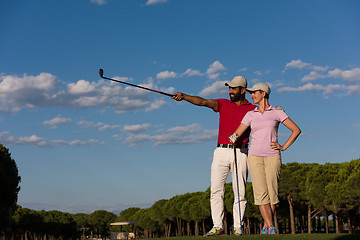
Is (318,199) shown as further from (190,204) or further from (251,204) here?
(190,204)

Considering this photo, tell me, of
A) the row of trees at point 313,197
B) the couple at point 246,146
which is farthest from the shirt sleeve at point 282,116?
the row of trees at point 313,197

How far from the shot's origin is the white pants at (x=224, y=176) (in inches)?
385

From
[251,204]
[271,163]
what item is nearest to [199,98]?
[271,163]

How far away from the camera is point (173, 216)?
86.7 meters

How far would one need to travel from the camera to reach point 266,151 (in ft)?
29.7

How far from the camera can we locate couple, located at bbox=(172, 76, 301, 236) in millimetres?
9078

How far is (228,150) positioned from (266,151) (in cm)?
102

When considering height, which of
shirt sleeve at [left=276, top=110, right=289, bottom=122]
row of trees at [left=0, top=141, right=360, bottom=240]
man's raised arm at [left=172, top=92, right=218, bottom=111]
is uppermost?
man's raised arm at [left=172, top=92, right=218, bottom=111]

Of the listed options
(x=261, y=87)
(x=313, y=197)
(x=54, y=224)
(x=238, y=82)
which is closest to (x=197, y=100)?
(x=238, y=82)

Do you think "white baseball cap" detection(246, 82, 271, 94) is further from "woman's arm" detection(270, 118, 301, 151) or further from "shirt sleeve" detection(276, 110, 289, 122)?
"woman's arm" detection(270, 118, 301, 151)

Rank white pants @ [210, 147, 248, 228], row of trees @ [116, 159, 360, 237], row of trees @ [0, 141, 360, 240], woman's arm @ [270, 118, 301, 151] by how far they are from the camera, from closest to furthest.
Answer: woman's arm @ [270, 118, 301, 151], white pants @ [210, 147, 248, 228], row of trees @ [0, 141, 360, 240], row of trees @ [116, 159, 360, 237]

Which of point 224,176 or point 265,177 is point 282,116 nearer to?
point 265,177

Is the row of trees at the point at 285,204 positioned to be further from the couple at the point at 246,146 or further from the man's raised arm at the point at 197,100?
the couple at the point at 246,146

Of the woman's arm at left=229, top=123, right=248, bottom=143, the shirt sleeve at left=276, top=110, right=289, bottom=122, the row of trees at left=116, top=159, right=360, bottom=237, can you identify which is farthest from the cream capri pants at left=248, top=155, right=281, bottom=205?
the row of trees at left=116, top=159, right=360, bottom=237
